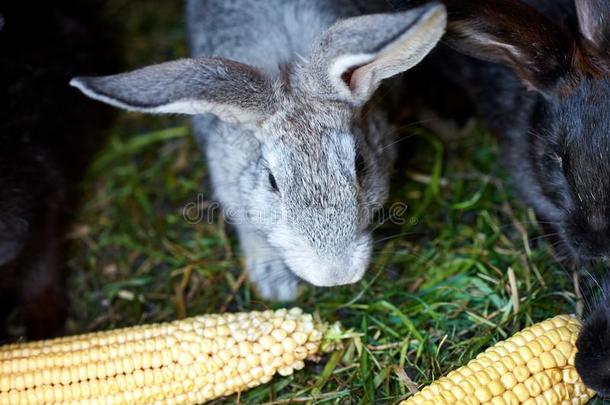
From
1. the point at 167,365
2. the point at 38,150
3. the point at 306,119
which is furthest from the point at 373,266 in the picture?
the point at 38,150

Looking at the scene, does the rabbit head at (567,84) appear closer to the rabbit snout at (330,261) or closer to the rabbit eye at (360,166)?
the rabbit eye at (360,166)

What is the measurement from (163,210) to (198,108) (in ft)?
3.90

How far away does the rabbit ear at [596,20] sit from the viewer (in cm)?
278

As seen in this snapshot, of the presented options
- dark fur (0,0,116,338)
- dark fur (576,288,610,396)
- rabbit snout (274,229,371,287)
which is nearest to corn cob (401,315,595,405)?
dark fur (576,288,610,396)

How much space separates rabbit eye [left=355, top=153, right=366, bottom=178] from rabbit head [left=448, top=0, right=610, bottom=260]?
512 millimetres

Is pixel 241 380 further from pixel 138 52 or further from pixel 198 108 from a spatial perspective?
pixel 138 52

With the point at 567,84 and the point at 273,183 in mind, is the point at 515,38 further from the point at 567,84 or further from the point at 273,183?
the point at 273,183

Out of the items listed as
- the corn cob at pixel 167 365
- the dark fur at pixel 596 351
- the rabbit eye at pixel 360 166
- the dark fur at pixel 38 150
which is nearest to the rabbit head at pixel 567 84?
the dark fur at pixel 596 351

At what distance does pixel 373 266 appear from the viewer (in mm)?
3287

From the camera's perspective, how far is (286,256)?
289 centimetres

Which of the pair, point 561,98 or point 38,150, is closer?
point 561,98

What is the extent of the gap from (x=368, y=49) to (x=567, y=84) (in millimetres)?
844

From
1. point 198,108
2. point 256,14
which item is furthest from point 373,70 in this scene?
point 256,14

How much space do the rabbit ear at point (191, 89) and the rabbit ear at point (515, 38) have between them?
27.1 inches
